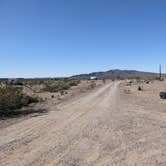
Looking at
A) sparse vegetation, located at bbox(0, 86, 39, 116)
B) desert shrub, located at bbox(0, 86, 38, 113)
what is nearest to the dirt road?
sparse vegetation, located at bbox(0, 86, 39, 116)

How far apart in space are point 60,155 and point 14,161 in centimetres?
138

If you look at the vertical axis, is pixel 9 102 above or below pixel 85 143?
Answer: above

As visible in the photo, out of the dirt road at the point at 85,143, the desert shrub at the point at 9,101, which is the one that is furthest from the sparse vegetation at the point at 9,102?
the dirt road at the point at 85,143

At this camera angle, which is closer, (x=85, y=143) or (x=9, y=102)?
(x=85, y=143)

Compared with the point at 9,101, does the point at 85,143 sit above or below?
below

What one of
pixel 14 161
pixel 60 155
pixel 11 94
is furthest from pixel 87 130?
pixel 11 94

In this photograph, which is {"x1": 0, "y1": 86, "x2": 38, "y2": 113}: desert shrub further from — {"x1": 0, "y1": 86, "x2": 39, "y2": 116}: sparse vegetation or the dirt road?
the dirt road

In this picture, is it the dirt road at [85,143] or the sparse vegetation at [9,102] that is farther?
the sparse vegetation at [9,102]

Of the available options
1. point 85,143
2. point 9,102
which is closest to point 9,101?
point 9,102

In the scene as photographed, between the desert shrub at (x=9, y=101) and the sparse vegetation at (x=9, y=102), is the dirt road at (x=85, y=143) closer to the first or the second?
the sparse vegetation at (x=9, y=102)

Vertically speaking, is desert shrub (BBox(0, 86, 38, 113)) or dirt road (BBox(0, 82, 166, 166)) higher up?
desert shrub (BBox(0, 86, 38, 113))

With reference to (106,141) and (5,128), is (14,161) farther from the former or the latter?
(5,128)

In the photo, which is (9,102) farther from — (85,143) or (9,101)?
(85,143)

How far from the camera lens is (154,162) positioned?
9.05m
